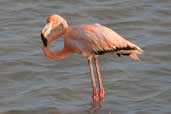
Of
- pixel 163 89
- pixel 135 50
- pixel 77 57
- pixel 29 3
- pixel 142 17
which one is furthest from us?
pixel 29 3

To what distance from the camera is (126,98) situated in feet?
31.6

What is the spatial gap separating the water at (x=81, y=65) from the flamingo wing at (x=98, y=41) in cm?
78

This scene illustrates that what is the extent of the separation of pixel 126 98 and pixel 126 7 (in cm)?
448

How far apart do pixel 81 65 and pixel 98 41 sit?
1.84 meters

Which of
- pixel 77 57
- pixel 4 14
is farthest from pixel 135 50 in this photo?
pixel 4 14

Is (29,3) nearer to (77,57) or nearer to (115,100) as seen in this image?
(77,57)

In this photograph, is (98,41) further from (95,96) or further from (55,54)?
(95,96)

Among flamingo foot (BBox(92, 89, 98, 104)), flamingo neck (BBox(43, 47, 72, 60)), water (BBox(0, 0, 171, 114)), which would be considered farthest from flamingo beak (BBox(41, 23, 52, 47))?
flamingo foot (BBox(92, 89, 98, 104))

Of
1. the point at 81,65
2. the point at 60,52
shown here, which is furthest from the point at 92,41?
the point at 81,65

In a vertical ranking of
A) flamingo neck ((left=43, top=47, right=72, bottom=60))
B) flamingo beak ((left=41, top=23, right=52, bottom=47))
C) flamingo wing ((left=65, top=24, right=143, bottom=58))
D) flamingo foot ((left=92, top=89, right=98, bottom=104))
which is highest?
flamingo beak ((left=41, top=23, right=52, bottom=47))

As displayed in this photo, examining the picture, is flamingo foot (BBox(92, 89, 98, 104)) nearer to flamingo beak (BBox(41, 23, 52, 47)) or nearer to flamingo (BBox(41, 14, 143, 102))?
flamingo (BBox(41, 14, 143, 102))

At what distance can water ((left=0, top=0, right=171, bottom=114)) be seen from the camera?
939 cm

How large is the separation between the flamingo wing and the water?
0.78 meters

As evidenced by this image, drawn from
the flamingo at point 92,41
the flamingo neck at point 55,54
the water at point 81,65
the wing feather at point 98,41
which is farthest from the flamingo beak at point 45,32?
the water at point 81,65
